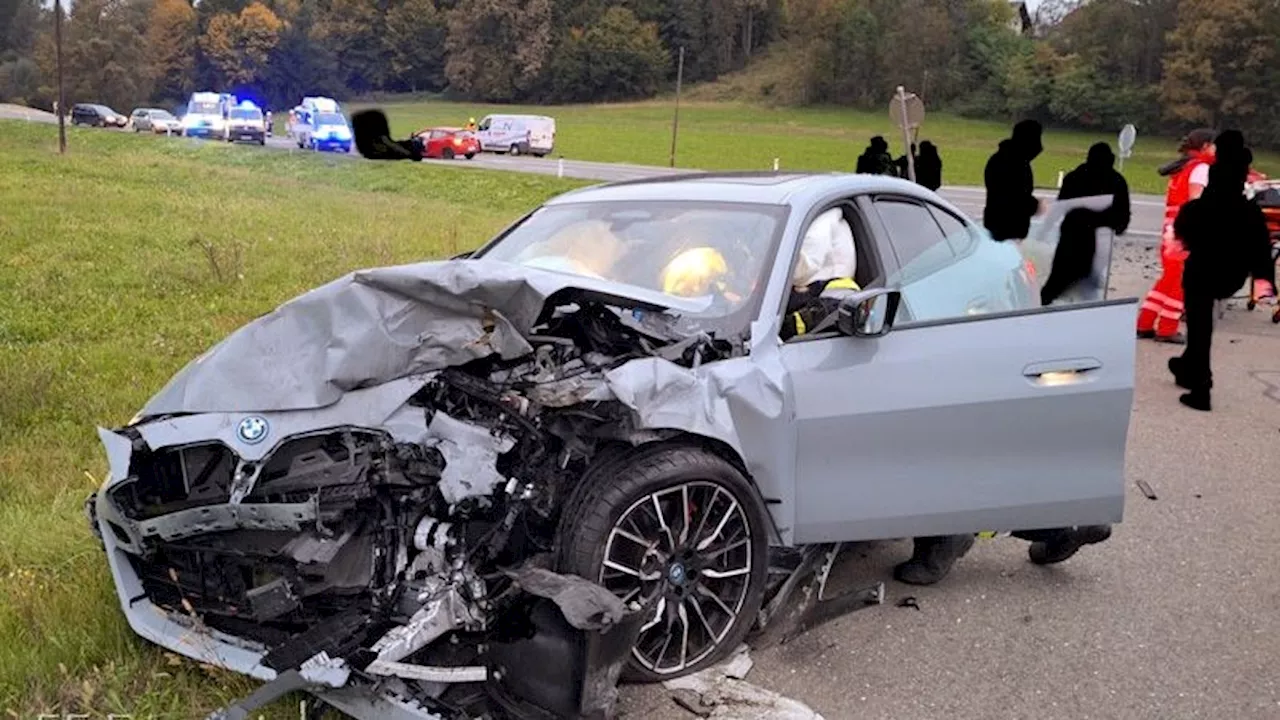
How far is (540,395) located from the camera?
3160mm

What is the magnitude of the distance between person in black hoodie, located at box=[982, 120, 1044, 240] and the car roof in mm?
1429

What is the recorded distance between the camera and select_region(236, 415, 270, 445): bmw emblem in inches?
118

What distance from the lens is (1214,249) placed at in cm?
794

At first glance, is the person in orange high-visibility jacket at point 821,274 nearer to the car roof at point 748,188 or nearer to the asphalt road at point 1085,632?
the car roof at point 748,188

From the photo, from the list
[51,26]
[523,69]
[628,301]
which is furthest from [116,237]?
[51,26]

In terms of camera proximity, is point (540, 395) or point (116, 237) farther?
point (116, 237)

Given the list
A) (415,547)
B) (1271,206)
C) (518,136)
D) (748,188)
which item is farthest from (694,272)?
(518,136)

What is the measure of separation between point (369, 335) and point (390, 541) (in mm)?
674

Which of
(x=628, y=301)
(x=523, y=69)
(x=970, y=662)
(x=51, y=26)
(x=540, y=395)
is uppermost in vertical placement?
(x=51, y=26)

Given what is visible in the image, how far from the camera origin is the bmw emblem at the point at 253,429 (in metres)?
3.01

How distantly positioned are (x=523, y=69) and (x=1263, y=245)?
798 cm

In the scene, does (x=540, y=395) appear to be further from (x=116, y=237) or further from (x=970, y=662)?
(x=116, y=237)

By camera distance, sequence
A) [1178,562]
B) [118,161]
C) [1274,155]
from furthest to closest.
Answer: [1274,155] → [118,161] → [1178,562]

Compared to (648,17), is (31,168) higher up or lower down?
lower down
